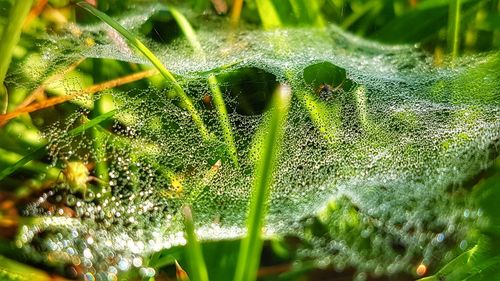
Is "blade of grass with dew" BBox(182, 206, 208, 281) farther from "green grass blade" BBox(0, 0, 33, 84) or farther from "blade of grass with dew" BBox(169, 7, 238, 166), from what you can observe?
"green grass blade" BBox(0, 0, 33, 84)

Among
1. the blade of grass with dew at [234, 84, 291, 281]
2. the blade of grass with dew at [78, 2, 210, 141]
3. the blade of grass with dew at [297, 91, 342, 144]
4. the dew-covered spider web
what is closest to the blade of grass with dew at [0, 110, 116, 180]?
the dew-covered spider web

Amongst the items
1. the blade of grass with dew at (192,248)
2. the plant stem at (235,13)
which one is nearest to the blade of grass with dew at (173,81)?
the blade of grass with dew at (192,248)

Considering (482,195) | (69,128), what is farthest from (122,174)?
(482,195)

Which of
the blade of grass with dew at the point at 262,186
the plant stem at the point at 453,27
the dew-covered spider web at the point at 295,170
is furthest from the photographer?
the plant stem at the point at 453,27

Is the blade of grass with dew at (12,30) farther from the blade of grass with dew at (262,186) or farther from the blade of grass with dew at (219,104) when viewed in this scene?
the blade of grass with dew at (262,186)

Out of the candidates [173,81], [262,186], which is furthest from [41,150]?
[262,186]

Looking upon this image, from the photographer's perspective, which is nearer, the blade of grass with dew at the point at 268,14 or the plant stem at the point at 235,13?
the blade of grass with dew at the point at 268,14

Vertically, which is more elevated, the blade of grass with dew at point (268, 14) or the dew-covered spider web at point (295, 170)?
the blade of grass with dew at point (268, 14)
